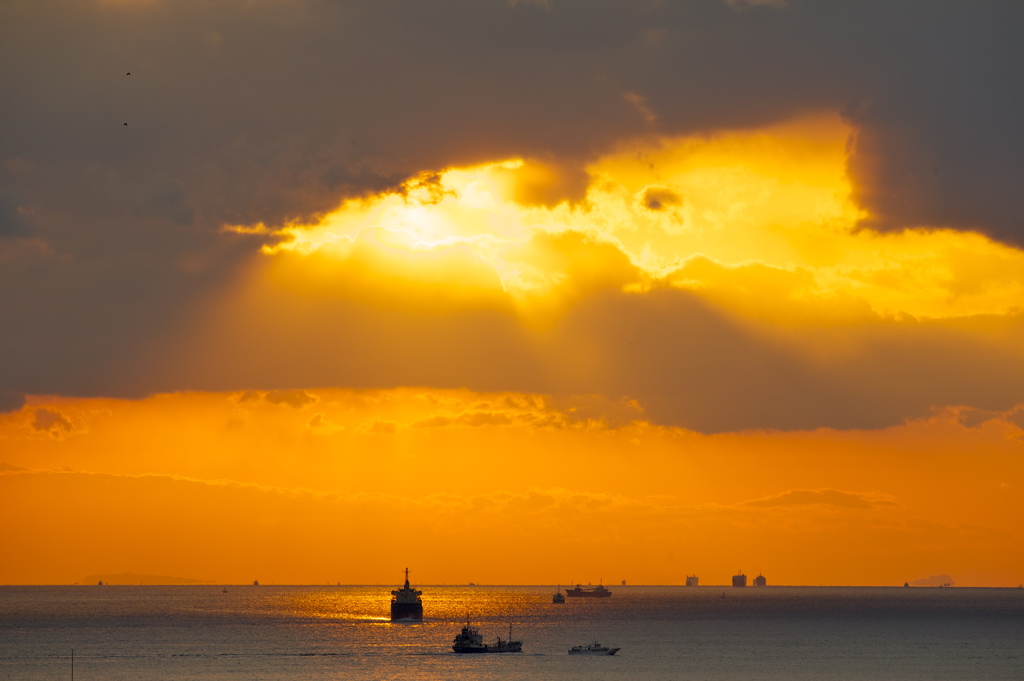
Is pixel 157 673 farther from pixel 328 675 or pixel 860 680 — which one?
pixel 860 680

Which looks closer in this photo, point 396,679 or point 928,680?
point 396,679

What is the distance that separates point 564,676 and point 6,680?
82.4 metres

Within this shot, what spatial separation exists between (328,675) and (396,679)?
496 inches

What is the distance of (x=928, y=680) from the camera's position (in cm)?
19788

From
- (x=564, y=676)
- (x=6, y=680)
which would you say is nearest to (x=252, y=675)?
(x=6, y=680)

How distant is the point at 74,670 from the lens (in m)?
200

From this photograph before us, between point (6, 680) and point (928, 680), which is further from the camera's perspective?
point (928, 680)

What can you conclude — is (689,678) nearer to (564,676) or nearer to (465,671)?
(564,676)

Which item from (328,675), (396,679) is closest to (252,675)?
(328,675)

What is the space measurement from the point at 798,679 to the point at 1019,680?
35.5 metres

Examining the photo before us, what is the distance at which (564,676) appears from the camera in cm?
19400

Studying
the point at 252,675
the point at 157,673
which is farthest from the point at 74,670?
the point at 252,675

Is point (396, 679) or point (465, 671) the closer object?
point (396, 679)

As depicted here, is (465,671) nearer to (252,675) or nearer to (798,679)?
(252,675)
